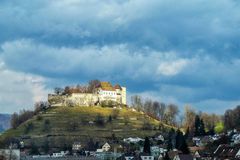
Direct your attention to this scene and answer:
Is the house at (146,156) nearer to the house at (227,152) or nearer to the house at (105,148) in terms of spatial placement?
the house at (227,152)

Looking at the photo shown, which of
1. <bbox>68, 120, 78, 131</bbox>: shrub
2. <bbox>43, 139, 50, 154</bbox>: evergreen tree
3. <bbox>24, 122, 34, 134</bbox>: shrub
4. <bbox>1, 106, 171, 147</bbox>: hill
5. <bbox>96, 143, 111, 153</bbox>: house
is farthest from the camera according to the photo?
<bbox>24, 122, 34, 134</bbox>: shrub

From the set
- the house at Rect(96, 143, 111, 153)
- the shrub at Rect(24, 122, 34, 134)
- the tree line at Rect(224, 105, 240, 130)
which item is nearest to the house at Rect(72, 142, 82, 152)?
the house at Rect(96, 143, 111, 153)

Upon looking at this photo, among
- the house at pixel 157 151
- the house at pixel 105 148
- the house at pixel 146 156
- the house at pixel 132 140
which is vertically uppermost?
the house at pixel 132 140

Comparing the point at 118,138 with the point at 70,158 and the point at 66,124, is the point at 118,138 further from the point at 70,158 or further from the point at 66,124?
the point at 70,158

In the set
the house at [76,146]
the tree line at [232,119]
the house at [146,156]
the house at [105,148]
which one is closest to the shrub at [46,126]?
the house at [76,146]

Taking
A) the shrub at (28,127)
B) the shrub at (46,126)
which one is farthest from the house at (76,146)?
the shrub at (28,127)

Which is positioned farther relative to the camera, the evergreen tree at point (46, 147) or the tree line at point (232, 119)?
the evergreen tree at point (46, 147)

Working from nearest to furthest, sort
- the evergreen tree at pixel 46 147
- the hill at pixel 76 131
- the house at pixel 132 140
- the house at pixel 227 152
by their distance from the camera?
the house at pixel 227 152
the evergreen tree at pixel 46 147
the house at pixel 132 140
the hill at pixel 76 131

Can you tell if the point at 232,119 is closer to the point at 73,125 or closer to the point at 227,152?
the point at 73,125

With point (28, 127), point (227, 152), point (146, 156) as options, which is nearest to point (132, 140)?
point (28, 127)

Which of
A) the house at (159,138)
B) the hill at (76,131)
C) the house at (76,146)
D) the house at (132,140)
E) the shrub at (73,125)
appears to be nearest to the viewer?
the house at (76,146)

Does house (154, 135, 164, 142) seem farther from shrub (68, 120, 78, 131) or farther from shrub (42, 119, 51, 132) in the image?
shrub (42, 119, 51, 132)

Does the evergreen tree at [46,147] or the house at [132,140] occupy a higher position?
the house at [132,140]

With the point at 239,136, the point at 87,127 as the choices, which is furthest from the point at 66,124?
the point at 239,136
